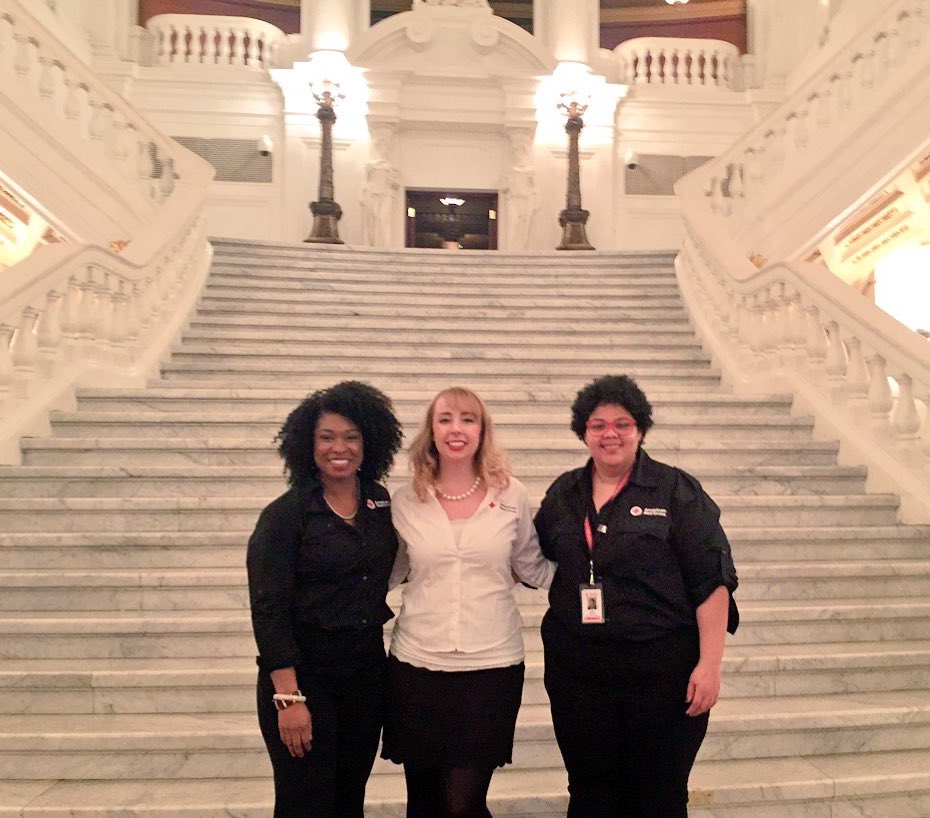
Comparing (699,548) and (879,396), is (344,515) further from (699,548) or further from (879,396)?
(879,396)

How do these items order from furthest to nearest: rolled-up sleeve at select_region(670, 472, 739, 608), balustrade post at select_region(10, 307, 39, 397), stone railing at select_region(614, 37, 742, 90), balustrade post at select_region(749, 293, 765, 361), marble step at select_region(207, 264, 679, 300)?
stone railing at select_region(614, 37, 742, 90)
marble step at select_region(207, 264, 679, 300)
balustrade post at select_region(749, 293, 765, 361)
balustrade post at select_region(10, 307, 39, 397)
rolled-up sleeve at select_region(670, 472, 739, 608)

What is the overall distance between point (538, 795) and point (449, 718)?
3.13 feet

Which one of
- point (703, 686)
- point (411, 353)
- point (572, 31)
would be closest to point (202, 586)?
point (703, 686)

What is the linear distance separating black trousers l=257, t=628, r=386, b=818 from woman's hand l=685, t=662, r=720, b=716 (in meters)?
0.74

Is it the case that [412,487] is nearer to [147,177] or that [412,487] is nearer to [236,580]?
[236,580]

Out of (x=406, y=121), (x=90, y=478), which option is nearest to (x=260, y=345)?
(x=90, y=478)

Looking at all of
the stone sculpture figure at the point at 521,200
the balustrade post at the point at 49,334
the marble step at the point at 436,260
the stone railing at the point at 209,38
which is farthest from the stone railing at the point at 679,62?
the balustrade post at the point at 49,334

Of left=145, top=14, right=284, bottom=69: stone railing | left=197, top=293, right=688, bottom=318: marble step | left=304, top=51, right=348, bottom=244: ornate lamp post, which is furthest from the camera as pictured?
left=145, top=14, right=284, bottom=69: stone railing

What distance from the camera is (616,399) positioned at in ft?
6.41

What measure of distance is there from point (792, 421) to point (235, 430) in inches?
133

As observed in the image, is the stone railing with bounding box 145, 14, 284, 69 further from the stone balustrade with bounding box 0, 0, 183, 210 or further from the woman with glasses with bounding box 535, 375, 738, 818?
the woman with glasses with bounding box 535, 375, 738, 818

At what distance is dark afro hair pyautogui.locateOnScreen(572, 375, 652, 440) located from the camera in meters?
1.95

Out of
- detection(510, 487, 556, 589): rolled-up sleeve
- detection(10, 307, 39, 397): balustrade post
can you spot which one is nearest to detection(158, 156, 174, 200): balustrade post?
detection(10, 307, 39, 397): balustrade post

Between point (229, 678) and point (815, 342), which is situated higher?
point (815, 342)
